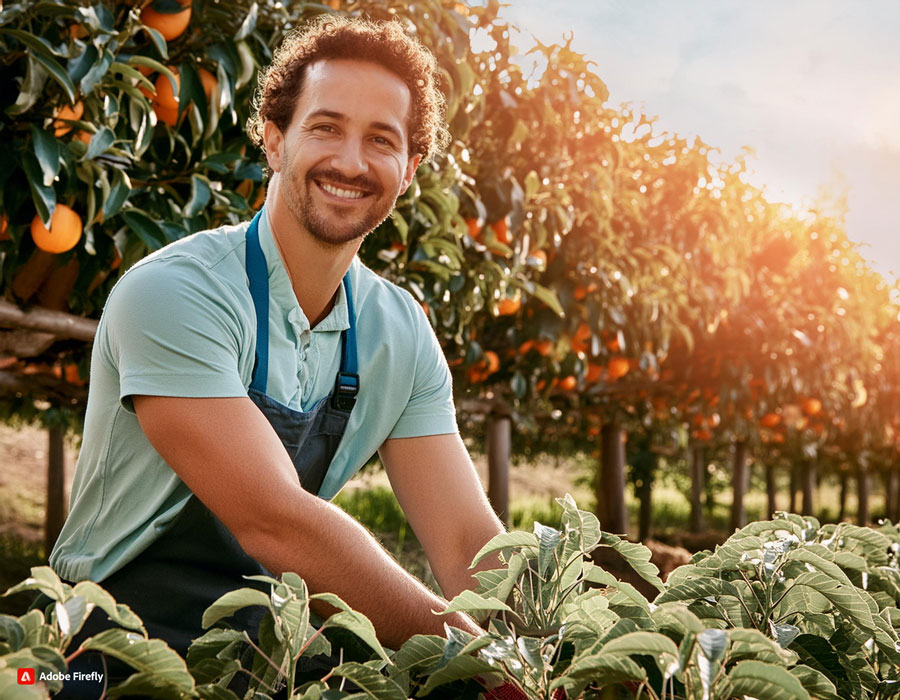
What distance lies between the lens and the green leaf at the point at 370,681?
822 mm

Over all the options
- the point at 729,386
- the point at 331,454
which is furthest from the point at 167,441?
the point at 729,386

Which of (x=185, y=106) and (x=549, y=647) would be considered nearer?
(x=549, y=647)

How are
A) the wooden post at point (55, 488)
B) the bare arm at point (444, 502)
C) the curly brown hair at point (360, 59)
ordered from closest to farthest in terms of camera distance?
the bare arm at point (444, 502) → the curly brown hair at point (360, 59) → the wooden post at point (55, 488)

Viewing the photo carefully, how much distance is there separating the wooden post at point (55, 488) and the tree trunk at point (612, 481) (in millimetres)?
4728

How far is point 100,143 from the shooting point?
6.79ft

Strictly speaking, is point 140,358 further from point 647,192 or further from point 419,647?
point 647,192

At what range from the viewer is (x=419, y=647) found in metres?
0.95

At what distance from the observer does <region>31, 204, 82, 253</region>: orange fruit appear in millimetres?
2236

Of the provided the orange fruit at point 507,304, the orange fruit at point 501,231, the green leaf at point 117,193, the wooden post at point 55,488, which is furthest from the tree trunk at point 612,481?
the green leaf at point 117,193

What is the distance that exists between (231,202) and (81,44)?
1.94ft

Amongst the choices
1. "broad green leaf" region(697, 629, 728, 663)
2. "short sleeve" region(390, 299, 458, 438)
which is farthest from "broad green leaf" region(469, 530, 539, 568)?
"short sleeve" region(390, 299, 458, 438)

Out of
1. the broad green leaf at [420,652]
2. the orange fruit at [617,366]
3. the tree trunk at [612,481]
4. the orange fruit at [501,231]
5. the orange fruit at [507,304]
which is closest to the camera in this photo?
the broad green leaf at [420,652]

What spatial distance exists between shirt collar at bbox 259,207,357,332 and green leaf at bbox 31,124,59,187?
1.89 feet

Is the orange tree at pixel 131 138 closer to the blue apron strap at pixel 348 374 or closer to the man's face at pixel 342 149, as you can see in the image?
the man's face at pixel 342 149
